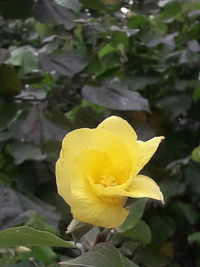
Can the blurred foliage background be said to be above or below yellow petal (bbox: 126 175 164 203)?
below

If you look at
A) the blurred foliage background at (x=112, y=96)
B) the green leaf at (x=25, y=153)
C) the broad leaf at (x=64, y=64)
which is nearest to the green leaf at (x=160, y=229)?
the blurred foliage background at (x=112, y=96)

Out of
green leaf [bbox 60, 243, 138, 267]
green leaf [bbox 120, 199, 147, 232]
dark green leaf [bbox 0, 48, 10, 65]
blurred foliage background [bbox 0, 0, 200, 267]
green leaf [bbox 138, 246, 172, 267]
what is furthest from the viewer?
green leaf [bbox 138, 246, 172, 267]

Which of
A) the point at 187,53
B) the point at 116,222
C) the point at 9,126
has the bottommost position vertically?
the point at 9,126

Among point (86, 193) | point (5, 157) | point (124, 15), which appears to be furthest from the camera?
point (124, 15)

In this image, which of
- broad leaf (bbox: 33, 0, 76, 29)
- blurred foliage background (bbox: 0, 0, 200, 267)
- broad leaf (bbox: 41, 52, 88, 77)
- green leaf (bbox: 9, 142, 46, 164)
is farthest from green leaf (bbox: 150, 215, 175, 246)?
A: broad leaf (bbox: 33, 0, 76, 29)

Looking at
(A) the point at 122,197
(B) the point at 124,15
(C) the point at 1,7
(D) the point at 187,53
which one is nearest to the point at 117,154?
(A) the point at 122,197

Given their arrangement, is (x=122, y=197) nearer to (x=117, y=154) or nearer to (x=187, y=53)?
(x=117, y=154)

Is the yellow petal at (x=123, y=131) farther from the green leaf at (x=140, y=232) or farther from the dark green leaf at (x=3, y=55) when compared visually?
the dark green leaf at (x=3, y=55)

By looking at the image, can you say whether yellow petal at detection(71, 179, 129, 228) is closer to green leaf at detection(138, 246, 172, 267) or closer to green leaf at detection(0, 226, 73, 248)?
green leaf at detection(0, 226, 73, 248)
